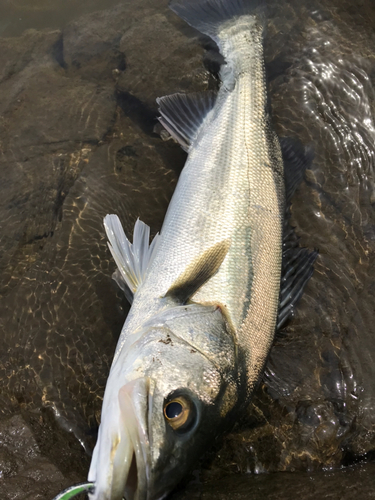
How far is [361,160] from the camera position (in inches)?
169

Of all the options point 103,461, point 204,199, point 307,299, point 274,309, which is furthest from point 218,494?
point 204,199

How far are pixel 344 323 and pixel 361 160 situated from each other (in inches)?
74.1

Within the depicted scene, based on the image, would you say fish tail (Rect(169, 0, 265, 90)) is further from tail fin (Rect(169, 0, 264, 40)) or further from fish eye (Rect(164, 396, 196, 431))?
fish eye (Rect(164, 396, 196, 431))

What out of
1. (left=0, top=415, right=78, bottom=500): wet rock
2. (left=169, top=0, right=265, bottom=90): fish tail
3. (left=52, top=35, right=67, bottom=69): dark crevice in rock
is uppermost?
(left=169, top=0, right=265, bottom=90): fish tail


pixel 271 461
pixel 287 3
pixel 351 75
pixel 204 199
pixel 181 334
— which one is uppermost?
pixel 287 3

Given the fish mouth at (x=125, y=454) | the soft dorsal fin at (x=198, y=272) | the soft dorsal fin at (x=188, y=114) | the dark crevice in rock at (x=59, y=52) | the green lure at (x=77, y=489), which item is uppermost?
the soft dorsal fin at (x=188, y=114)

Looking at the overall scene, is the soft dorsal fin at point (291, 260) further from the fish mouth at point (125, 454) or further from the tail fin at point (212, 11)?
the tail fin at point (212, 11)

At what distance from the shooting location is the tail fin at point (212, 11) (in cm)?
435

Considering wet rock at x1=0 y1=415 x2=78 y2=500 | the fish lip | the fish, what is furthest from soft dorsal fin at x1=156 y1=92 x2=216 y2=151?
wet rock at x1=0 y1=415 x2=78 y2=500

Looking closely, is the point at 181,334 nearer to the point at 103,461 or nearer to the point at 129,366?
the point at 129,366

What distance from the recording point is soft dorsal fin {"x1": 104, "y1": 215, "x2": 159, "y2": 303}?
3.11 metres

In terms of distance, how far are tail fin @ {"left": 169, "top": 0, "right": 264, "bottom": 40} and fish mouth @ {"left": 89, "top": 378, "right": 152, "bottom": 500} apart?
13.0 feet

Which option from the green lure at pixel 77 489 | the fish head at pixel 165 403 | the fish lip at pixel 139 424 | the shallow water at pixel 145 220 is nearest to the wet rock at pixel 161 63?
the shallow water at pixel 145 220

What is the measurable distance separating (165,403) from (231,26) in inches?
158
